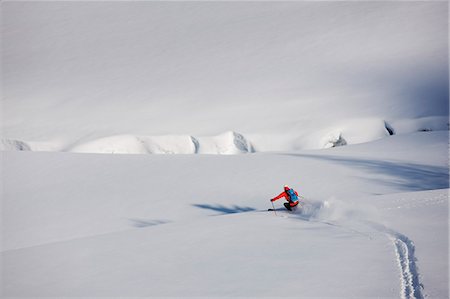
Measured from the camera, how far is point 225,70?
3331 cm

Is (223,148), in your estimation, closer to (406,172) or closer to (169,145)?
(169,145)

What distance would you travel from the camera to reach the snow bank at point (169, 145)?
24062mm

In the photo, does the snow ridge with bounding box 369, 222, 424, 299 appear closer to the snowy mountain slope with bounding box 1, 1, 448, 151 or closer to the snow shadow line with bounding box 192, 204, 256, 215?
the snow shadow line with bounding box 192, 204, 256, 215

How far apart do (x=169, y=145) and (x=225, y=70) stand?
10.6m

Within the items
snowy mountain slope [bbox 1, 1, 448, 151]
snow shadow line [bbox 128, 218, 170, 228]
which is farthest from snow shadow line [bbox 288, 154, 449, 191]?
snowy mountain slope [bbox 1, 1, 448, 151]

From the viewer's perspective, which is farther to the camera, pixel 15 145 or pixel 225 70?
pixel 225 70

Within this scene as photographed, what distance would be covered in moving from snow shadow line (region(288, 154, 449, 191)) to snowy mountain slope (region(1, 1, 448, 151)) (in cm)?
854

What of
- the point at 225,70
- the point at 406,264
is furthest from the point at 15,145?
the point at 406,264

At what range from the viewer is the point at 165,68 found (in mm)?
34562

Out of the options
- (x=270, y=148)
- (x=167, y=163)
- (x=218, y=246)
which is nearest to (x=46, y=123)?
(x=270, y=148)

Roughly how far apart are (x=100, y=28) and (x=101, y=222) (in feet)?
110

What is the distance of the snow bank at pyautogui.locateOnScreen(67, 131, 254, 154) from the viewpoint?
947 inches

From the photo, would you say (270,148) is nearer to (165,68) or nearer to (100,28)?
(165,68)

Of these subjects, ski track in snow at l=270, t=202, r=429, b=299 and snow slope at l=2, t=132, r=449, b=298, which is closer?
ski track in snow at l=270, t=202, r=429, b=299
